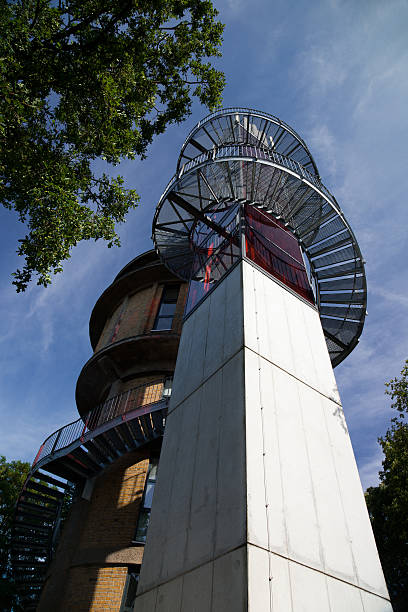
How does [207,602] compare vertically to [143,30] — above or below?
below

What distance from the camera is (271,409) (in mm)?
5328

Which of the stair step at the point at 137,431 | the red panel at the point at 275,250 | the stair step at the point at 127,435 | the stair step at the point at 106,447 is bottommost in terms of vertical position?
the stair step at the point at 106,447

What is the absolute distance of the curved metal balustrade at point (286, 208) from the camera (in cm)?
1170

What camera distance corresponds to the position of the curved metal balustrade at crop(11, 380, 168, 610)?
10398 mm

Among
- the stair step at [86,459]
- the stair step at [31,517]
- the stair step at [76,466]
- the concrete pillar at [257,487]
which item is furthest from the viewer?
the stair step at [31,517]

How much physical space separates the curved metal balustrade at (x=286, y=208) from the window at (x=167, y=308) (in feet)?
11.5

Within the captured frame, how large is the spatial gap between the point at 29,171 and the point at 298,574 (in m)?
8.97

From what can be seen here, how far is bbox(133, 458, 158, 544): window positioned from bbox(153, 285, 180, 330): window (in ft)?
19.0

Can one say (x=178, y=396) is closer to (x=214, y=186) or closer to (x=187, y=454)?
(x=187, y=454)

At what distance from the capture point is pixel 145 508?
10391mm

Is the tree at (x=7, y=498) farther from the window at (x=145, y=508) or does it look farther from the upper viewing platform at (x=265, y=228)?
the upper viewing platform at (x=265, y=228)

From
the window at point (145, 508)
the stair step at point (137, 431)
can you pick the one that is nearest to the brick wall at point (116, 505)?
the window at point (145, 508)

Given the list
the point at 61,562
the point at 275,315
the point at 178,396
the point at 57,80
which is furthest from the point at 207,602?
the point at 57,80

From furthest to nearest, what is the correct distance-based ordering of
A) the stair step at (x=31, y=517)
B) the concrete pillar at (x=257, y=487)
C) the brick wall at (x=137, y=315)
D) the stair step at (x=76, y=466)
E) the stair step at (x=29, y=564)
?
the brick wall at (x=137, y=315) → the stair step at (x=29, y=564) → the stair step at (x=31, y=517) → the stair step at (x=76, y=466) → the concrete pillar at (x=257, y=487)
